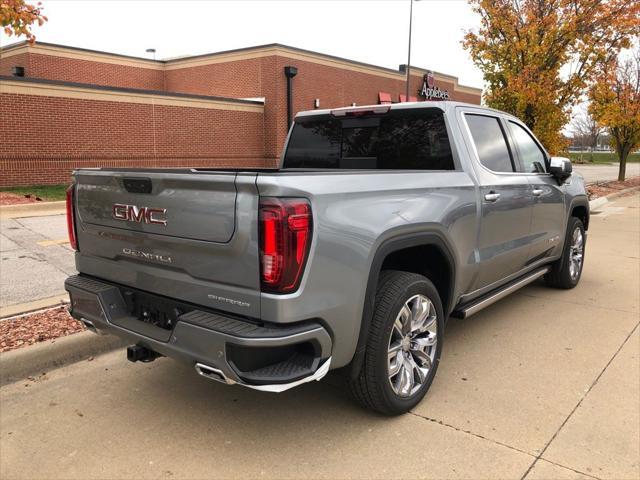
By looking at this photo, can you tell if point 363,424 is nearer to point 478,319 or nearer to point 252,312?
point 252,312

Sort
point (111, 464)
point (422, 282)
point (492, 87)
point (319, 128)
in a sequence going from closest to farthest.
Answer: point (111, 464)
point (422, 282)
point (319, 128)
point (492, 87)

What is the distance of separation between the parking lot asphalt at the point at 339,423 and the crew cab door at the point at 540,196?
981 millimetres

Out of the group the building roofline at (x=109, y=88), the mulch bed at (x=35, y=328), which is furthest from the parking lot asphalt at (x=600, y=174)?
the mulch bed at (x=35, y=328)

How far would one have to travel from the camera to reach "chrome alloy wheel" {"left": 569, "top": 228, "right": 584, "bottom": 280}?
5.99 m

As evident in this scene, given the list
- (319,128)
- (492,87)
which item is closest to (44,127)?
(492,87)

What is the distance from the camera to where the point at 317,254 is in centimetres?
252

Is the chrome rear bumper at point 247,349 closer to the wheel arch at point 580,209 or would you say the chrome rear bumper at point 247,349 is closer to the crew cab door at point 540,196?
the crew cab door at point 540,196

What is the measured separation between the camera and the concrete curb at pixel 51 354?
3.75m

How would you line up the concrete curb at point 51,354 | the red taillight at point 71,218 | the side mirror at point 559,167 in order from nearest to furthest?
the red taillight at point 71,218, the concrete curb at point 51,354, the side mirror at point 559,167

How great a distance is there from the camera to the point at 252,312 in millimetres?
2492

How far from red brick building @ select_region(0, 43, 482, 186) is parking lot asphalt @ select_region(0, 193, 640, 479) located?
44.4 feet

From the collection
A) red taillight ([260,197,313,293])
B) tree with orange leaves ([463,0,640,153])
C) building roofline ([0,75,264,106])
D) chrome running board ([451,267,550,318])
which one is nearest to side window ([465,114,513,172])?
chrome running board ([451,267,550,318])

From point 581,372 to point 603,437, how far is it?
93cm

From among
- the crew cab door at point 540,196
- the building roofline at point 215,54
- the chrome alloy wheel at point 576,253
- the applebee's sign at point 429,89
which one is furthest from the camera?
the applebee's sign at point 429,89
